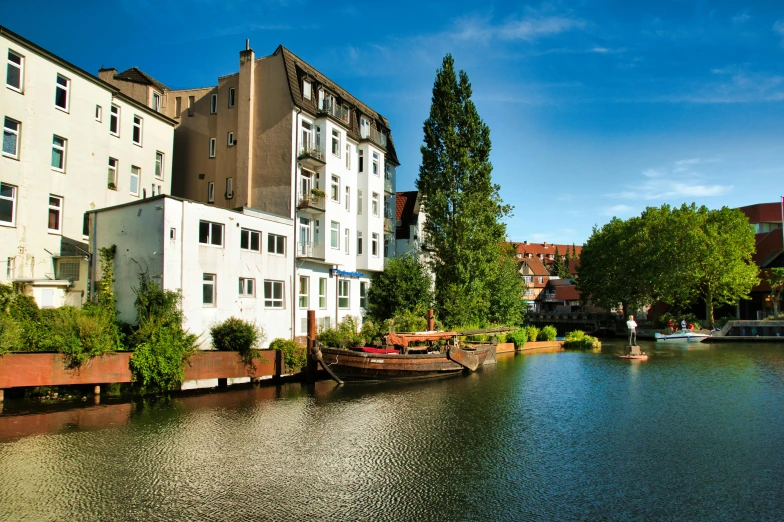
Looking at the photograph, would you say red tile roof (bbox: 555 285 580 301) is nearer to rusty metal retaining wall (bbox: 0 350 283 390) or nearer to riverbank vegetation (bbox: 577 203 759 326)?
riverbank vegetation (bbox: 577 203 759 326)

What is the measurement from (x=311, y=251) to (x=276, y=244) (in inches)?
116

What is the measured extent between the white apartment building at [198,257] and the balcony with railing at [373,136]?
1302 centimetres

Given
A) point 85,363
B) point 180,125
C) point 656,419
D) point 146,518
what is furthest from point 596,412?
point 180,125

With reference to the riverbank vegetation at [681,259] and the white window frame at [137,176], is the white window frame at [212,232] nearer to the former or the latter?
the white window frame at [137,176]

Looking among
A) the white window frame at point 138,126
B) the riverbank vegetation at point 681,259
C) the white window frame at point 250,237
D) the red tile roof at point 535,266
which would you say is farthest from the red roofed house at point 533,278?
the white window frame at point 138,126

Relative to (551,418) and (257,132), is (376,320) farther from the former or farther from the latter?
(551,418)

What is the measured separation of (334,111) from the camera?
39.1m

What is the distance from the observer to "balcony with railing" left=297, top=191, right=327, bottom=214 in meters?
34.7

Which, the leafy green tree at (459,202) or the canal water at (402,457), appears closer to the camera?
the canal water at (402,457)

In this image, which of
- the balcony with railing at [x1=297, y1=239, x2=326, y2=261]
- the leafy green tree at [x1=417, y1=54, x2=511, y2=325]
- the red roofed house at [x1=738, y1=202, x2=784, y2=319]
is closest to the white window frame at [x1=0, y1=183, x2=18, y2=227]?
the balcony with railing at [x1=297, y1=239, x2=326, y2=261]

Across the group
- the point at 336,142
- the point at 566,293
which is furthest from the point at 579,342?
the point at 566,293

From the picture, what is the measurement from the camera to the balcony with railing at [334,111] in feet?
121

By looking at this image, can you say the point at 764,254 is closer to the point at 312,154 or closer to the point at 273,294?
the point at 312,154

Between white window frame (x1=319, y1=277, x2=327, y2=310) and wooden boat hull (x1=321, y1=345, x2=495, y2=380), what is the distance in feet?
28.7
